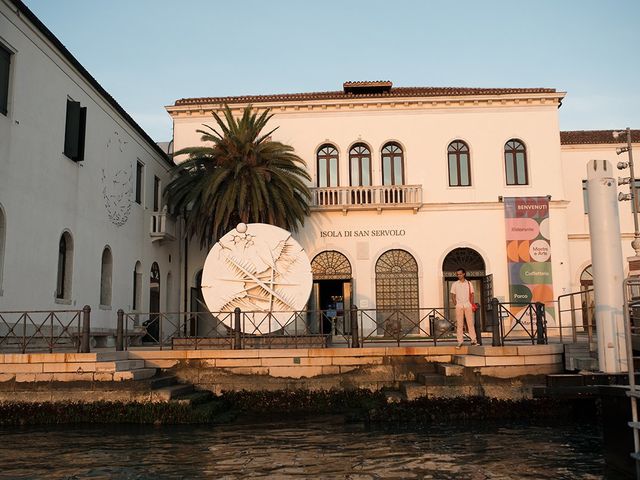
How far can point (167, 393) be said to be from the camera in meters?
12.5

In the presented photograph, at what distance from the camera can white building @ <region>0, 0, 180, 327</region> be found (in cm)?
1508

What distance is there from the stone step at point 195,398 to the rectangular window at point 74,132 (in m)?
8.54

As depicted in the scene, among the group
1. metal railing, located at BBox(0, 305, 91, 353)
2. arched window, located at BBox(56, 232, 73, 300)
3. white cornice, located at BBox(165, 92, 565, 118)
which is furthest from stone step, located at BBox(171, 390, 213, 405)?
white cornice, located at BBox(165, 92, 565, 118)

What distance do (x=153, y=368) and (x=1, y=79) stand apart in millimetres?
8014

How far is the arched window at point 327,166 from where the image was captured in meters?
27.1

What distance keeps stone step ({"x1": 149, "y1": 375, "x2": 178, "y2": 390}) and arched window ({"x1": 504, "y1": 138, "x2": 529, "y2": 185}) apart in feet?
59.2

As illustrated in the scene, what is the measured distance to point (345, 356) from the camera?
1492 cm

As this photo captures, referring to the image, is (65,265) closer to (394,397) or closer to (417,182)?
(394,397)

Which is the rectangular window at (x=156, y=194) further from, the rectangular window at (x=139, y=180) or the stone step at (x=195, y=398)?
the stone step at (x=195, y=398)

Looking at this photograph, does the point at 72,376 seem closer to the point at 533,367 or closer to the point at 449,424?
the point at 449,424

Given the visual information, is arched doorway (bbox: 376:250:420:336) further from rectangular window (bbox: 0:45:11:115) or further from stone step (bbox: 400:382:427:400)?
rectangular window (bbox: 0:45:11:115)

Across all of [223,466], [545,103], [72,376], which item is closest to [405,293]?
[545,103]

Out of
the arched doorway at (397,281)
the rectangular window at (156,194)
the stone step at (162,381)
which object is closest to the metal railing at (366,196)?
the arched doorway at (397,281)

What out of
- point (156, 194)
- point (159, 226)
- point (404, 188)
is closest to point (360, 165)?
point (404, 188)
